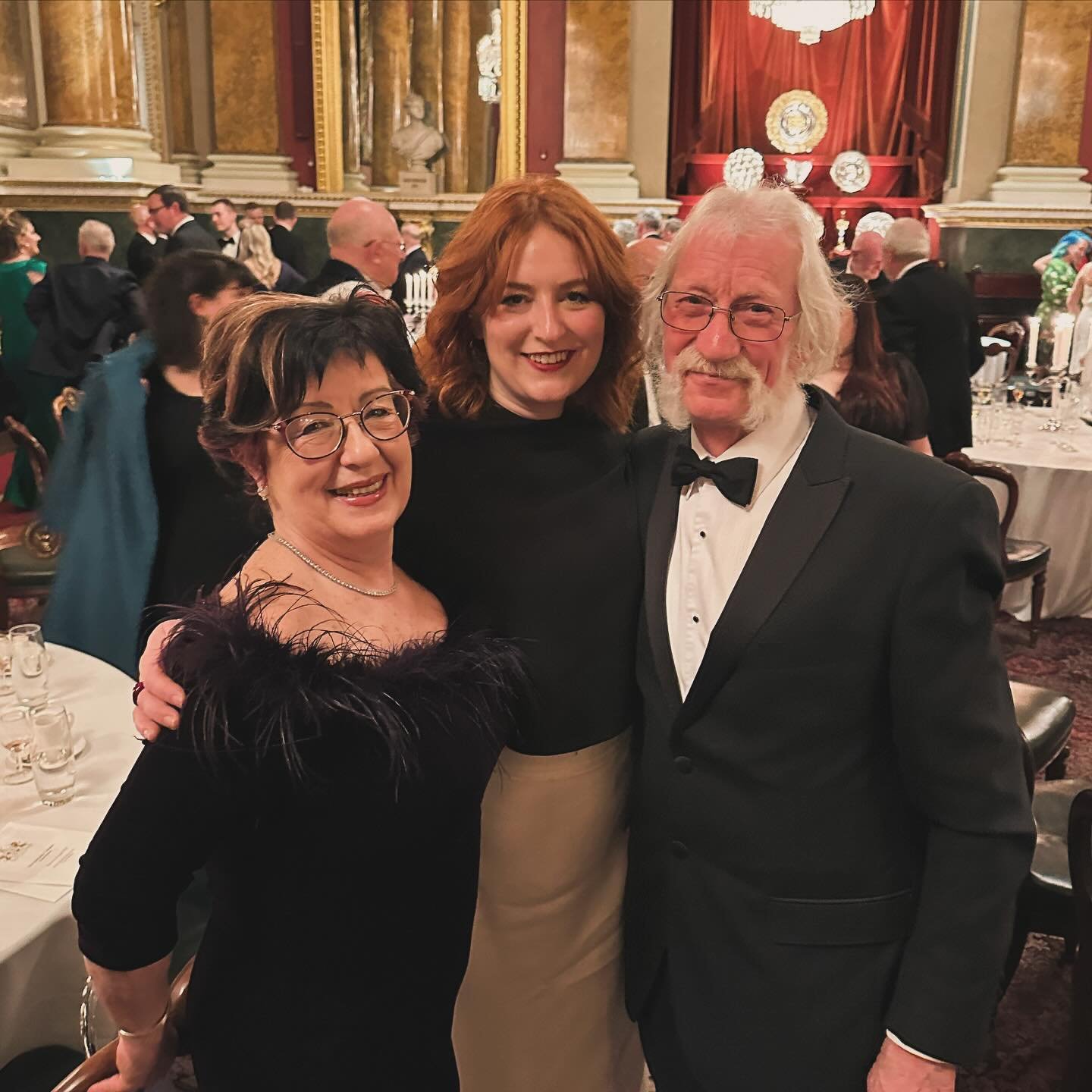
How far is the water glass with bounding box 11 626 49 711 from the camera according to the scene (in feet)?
6.86

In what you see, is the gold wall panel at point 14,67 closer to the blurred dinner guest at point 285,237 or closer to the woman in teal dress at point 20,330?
the blurred dinner guest at point 285,237

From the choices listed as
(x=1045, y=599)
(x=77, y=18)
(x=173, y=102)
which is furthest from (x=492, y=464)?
(x=173, y=102)

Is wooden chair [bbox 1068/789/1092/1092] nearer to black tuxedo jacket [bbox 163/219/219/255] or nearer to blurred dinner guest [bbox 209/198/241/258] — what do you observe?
black tuxedo jacket [bbox 163/219/219/255]

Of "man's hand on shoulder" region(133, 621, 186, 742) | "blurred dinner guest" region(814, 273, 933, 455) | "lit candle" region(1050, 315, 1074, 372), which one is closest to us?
"man's hand on shoulder" region(133, 621, 186, 742)

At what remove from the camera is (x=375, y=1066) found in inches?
50.1

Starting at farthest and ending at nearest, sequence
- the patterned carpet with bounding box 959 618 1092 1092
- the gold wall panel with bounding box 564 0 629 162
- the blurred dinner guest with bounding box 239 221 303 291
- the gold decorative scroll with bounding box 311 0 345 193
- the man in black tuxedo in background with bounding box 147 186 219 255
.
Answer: the gold decorative scroll with bounding box 311 0 345 193, the gold wall panel with bounding box 564 0 629 162, the blurred dinner guest with bounding box 239 221 303 291, the man in black tuxedo in background with bounding box 147 186 219 255, the patterned carpet with bounding box 959 618 1092 1092

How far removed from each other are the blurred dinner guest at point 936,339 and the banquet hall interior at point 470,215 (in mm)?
15

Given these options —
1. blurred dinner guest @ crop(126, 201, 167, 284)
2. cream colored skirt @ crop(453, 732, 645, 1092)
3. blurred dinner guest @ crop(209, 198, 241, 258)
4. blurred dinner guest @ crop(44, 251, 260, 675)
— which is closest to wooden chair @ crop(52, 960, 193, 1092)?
cream colored skirt @ crop(453, 732, 645, 1092)

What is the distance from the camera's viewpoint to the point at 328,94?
11320mm

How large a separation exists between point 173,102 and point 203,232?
471cm

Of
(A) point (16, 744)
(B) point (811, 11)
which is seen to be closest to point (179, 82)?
(B) point (811, 11)

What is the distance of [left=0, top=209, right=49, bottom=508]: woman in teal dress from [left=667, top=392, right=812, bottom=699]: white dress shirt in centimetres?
537

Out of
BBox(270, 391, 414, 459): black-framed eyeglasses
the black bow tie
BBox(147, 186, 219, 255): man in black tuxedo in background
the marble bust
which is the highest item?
the marble bust

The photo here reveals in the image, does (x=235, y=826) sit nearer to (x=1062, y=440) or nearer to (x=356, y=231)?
(x=356, y=231)
